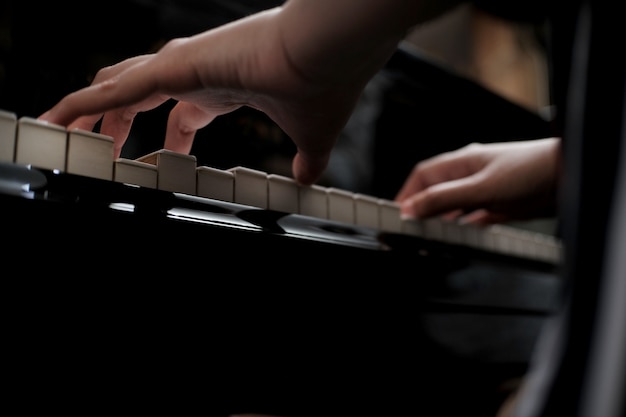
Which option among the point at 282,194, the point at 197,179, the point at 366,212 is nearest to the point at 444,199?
the point at 366,212

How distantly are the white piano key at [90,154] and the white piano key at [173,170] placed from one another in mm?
43

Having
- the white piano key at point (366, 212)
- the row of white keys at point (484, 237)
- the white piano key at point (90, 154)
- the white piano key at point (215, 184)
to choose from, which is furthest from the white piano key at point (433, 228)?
the white piano key at point (90, 154)

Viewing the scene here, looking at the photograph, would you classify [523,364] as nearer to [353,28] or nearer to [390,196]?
[390,196]

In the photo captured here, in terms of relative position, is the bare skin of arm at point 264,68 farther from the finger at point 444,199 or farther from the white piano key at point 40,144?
the finger at point 444,199

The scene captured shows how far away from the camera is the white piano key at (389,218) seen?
71 centimetres

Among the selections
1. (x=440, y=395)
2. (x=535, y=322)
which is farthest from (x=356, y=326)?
(x=535, y=322)

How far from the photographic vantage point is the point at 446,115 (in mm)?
994

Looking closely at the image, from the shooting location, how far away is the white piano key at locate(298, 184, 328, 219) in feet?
→ 2.01

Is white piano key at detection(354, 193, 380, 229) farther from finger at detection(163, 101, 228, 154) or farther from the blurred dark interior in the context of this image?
finger at detection(163, 101, 228, 154)

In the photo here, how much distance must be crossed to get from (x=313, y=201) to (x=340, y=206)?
40 mm

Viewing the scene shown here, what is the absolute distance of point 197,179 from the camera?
520 mm

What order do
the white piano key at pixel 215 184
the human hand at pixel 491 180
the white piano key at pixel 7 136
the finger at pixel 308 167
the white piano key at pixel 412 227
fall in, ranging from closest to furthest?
1. the white piano key at pixel 7 136
2. the white piano key at pixel 215 184
3. the finger at pixel 308 167
4. the white piano key at pixel 412 227
5. the human hand at pixel 491 180

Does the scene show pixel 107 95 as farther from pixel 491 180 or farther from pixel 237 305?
pixel 491 180

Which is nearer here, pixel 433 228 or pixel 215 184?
pixel 215 184
